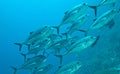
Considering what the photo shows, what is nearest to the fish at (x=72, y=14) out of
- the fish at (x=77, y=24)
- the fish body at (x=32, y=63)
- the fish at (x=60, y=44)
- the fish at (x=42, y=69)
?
the fish at (x=77, y=24)

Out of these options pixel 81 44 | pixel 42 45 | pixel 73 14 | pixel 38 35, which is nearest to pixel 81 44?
pixel 81 44

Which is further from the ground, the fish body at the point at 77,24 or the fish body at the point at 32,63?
the fish body at the point at 77,24

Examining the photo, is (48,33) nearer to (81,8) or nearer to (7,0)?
(81,8)

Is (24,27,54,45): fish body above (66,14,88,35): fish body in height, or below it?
below

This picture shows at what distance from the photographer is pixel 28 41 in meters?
6.34

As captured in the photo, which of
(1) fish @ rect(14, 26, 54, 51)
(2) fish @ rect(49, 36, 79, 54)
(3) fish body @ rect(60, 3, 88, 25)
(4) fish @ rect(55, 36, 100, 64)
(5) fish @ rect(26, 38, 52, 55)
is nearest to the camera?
(4) fish @ rect(55, 36, 100, 64)

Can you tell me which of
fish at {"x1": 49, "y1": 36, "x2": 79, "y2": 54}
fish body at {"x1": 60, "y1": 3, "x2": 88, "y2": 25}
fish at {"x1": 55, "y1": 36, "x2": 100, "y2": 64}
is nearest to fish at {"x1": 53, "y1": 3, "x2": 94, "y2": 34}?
fish body at {"x1": 60, "y1": 3, "x2": 88, "y2": 25}

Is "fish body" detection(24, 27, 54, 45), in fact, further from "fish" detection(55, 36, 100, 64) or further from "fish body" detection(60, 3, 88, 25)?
"fish" detection(55, 36, 100, 64)

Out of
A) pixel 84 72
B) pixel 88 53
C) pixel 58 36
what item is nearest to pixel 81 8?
pixel 58 36

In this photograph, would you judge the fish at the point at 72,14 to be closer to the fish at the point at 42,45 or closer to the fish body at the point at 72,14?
the fish body at the point at 72,14

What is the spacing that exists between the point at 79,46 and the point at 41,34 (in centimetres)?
112

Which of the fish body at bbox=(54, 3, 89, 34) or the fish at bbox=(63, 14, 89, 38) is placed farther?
the fish at bbox=(63, 14, 89, 38)

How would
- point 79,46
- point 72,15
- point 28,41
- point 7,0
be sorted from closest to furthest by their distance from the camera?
point 79,46 → point 72,15 → point 28,41 → point 7,0

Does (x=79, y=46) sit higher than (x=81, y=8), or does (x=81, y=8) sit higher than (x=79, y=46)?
(x=81, y=8)
